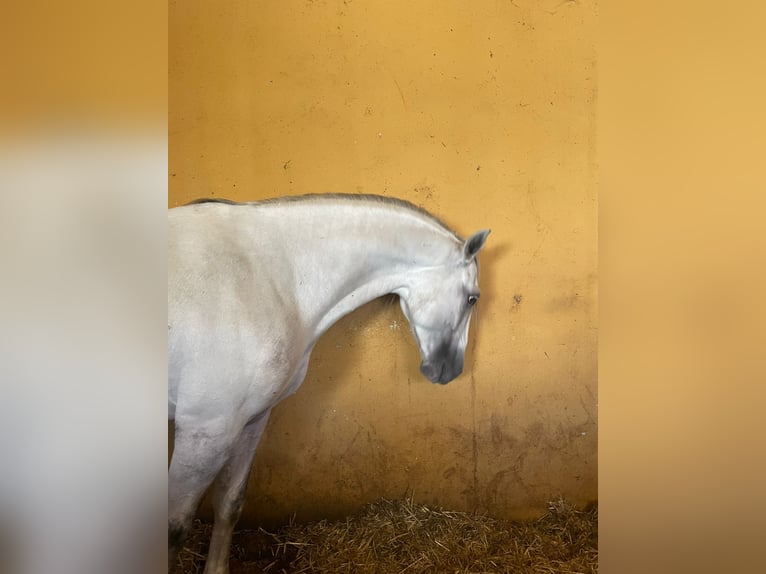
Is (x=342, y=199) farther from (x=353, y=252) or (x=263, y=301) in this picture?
(x=263, y=301)

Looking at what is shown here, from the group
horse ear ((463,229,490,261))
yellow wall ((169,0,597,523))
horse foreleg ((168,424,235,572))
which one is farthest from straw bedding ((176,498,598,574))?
horse ear ((463,229,490,261))

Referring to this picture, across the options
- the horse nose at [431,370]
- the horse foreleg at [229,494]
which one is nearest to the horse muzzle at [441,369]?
the horse nose at [431,370]

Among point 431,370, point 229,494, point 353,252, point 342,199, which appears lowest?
point 229,494

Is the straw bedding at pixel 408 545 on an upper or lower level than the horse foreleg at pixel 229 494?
lower

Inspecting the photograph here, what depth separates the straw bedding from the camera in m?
1.19

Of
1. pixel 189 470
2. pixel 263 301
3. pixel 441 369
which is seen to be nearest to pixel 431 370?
pixel 441 369

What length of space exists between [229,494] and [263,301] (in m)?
0.51

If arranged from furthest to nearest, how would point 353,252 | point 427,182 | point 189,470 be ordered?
point 427,182 → point 353,252 → point 189,470

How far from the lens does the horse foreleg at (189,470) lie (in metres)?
0.89

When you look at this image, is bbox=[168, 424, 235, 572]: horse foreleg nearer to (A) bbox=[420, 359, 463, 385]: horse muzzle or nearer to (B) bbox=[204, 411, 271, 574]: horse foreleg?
(B) bbox=[204, 411, 271, 574]: horse foreleg

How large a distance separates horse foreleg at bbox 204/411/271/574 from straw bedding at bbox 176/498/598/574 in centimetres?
9

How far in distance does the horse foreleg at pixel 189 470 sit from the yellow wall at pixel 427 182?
333 mm

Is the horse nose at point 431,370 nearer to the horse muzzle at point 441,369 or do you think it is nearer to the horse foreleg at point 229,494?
the horse muzzle at point 441,369

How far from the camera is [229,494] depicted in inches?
42.9
